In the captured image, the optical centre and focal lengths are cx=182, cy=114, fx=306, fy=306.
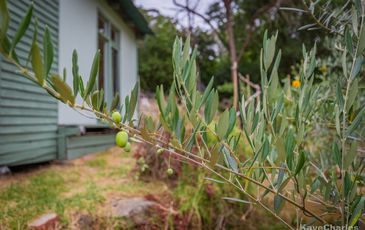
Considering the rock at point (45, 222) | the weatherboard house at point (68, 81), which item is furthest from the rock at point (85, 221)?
the weatherboard house at point (68, 81)

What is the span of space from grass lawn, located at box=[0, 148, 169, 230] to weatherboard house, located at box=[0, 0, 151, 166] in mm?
280

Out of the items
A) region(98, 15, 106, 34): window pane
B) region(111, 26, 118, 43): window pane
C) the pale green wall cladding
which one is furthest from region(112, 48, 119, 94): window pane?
the pale green wall cladding

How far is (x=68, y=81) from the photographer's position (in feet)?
13.3

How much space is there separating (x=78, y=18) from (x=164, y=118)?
448 centimetres

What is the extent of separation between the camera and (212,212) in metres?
2.50

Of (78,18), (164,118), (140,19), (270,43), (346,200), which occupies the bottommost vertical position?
(346,200)

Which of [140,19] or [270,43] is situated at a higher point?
[140,19]

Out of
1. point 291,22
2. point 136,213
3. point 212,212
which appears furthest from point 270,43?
point 291,22

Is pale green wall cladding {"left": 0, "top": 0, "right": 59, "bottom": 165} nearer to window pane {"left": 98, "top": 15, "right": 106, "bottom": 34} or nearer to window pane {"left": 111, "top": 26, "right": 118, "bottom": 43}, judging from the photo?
window pane {"left": 98, "top": 15, "right": 106, "bottom": 34}

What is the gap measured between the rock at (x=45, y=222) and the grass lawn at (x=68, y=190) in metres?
0.04

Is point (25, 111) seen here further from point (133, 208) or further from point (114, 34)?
point (114, 34)

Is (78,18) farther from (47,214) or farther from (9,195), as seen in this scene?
(47,214)

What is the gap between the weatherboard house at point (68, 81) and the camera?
2.96 m

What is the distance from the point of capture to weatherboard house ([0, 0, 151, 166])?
2956mm
